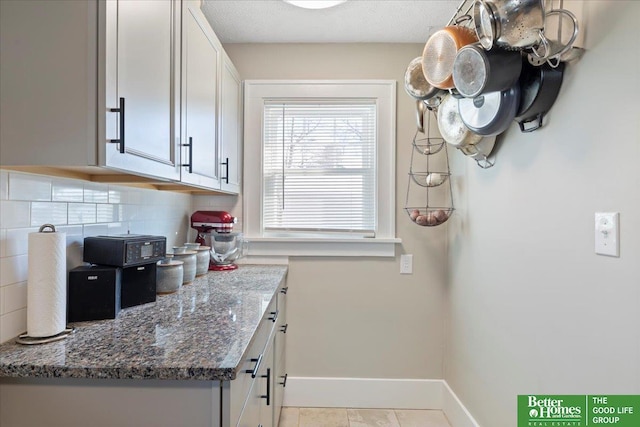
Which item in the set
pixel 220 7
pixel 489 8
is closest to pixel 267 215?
pixel 220 7

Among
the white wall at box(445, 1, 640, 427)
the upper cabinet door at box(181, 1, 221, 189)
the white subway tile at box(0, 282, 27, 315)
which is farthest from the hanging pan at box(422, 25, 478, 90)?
the white subway tile at box(0, 282, 27, 315)

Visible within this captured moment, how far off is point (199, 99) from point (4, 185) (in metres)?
0.80

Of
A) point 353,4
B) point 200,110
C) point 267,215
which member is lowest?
point 267,215

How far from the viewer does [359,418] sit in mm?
2164

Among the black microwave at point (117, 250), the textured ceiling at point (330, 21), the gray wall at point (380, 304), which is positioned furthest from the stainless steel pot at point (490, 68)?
the black microwave at point (117, 250)

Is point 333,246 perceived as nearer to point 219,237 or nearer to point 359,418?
point 219,237

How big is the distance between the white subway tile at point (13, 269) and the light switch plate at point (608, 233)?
172 centimetres

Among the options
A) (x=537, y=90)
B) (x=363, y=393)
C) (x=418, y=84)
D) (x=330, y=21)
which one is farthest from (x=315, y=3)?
(x=363, y=393)

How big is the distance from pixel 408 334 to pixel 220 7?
7.60 ft

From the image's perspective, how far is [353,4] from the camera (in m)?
1.90

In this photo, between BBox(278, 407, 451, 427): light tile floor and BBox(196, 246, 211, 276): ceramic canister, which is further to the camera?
BBox(278, 407, 451, 427): light tile floor

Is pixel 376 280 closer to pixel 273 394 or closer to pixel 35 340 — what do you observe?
pixel 273 394

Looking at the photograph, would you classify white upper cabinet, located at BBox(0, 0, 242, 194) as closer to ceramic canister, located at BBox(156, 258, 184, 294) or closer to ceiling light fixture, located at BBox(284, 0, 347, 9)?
ceramic canister, located at BBox(156, 258, 184, 294)

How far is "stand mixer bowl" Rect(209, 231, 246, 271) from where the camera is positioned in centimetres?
213
